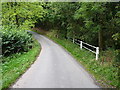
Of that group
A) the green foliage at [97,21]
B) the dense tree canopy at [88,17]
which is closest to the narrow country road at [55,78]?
the green foliage at [97,21]

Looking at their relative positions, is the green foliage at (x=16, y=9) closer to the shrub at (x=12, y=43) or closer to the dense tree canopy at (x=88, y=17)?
the dense tree canopy at (x=88, y=17)

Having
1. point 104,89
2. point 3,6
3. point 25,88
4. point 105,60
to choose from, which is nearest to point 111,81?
point 104,89

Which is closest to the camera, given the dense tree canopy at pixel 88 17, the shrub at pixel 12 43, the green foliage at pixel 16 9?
the dense tree canopy at pixel 88 17

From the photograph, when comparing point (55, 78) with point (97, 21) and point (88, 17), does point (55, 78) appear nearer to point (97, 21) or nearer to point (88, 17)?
point (88, 17)

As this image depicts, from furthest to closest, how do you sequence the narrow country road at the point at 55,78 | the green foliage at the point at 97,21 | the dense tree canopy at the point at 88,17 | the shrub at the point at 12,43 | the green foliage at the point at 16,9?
the green foliage at the point at 16,9, the shrub at the point at 12,43, the dense tree canopy at the point at 88,17, the green foliage at the point at 97,21, the narrow country road at the point at 55,78

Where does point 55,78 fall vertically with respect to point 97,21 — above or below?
below

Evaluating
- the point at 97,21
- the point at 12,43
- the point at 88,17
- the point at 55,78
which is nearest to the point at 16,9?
the point at 12,43

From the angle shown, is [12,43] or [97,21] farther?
[12,43]

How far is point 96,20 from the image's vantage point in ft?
34.3

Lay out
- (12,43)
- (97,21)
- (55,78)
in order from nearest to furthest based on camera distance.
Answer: (55,78)
(97,21)
(12,43)

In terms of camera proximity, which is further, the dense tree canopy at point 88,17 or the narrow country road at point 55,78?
the dense tree canopy at point 88,17

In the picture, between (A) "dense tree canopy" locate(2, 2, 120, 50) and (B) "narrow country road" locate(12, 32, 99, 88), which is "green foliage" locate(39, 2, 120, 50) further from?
(B) "narrow country road" locate(12, 32, 99, 88)

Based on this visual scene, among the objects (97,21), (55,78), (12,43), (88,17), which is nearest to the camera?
(55,78)

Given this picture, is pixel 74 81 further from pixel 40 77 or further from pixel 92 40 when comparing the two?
pixel 92 40
